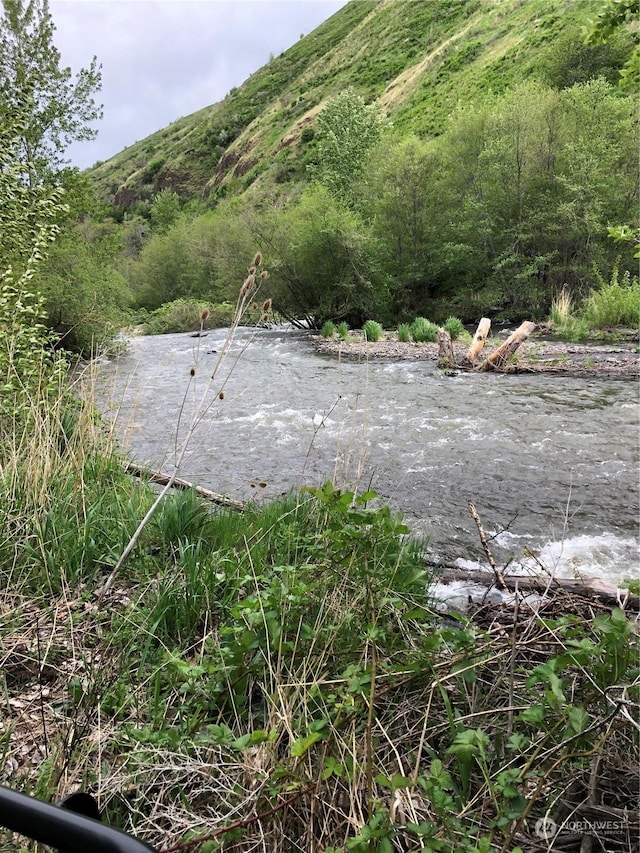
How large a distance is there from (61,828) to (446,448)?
7002mm

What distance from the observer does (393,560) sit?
245cm

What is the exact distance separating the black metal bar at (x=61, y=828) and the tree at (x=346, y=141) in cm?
3488

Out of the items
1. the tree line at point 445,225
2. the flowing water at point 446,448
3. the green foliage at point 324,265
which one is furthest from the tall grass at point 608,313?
the green foliage at point 324,265

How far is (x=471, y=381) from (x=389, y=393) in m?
2.14

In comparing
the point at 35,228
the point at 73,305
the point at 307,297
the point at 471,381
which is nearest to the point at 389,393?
the point at 471,381

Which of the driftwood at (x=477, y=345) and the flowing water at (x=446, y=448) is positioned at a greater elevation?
the driftwood at (x=477, y=345)

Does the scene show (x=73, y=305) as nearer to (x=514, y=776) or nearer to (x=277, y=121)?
(x=514, y=776)

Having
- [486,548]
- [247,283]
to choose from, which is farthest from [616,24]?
[486,548]

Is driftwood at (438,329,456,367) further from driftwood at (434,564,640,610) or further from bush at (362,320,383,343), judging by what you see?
driftwood at (434,564,640,610)

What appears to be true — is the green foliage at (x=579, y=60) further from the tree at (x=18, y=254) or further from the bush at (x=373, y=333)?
the tree at (x=18, y=254)

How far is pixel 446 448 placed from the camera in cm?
728

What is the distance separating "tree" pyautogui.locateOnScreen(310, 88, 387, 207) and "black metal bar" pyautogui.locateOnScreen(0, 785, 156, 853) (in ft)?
114

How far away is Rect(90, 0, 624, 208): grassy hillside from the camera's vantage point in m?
46.8

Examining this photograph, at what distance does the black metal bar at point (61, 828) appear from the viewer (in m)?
0.60
